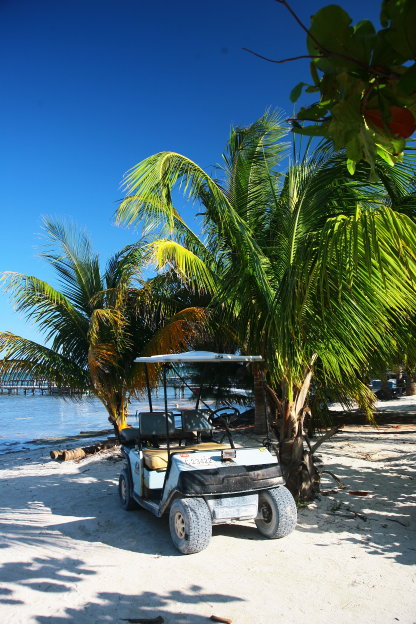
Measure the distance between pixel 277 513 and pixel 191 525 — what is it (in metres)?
1.08

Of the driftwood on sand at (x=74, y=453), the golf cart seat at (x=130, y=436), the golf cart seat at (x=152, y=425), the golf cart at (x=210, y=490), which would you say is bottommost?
the driftwood on sand at (x=74, y=453)

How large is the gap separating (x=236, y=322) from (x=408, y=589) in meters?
4.02

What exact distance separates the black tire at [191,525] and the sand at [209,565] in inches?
5.7

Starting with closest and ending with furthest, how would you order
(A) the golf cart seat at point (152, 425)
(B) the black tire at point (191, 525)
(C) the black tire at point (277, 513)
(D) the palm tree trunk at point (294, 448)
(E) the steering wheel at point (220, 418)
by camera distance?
(B) the black tire at point (191, 525) → (C) the black tire at point (277, 513) → (E) the steering wheel at point (220, 418) → (D) the palm tree trunk at point (294, 448) → (A) the golf cart seat at point (152, 425)

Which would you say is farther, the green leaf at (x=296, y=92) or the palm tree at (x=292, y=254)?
the palm tree at (x=292, y=254)

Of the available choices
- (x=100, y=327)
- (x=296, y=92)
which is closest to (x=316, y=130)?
(x=296, y=92)

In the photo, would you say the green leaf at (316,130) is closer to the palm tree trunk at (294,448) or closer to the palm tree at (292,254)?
the palm tree at (292,254)

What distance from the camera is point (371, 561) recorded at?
4.94 metres

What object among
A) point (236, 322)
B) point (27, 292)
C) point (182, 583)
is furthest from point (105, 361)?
point (182, 583)

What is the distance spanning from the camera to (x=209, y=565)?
16.0 feet

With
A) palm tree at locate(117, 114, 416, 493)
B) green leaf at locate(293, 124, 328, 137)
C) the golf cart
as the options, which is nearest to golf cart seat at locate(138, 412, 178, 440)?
the golf cart

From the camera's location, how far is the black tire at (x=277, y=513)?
5453 millimetres

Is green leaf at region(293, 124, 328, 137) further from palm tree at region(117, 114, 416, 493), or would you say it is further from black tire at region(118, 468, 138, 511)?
black tire at region(118, 468, 138, 511)

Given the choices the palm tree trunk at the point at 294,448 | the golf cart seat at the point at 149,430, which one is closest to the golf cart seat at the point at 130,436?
the golf cart seat at the point at 149,430
